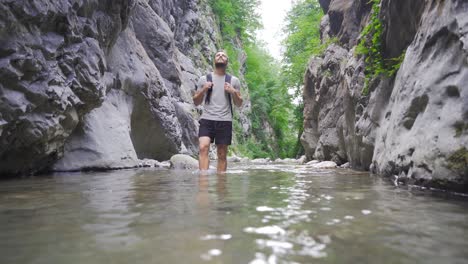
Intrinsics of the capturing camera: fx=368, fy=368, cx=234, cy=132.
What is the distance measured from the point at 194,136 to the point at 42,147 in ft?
31.5

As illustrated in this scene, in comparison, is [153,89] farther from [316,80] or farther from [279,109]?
[279,109]

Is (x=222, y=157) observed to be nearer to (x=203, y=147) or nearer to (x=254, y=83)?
(x=203, y=147)

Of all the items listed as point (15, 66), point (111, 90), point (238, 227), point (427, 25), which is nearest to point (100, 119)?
point (111, 90)

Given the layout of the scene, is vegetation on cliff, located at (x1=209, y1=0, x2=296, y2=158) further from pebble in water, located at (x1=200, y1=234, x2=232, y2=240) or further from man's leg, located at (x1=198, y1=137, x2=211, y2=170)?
pebble in water, located at (x1=200, y1=234, x2=232, y2=240)

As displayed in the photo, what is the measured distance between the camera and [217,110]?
221 inches

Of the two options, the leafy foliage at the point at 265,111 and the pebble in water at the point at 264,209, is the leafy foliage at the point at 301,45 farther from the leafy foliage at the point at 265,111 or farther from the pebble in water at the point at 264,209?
the pebble in water at the point at 264,209

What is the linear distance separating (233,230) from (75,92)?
5192 millimetres

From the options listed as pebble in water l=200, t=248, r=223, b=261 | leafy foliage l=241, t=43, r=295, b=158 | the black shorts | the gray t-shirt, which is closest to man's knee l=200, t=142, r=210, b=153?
the black shorts

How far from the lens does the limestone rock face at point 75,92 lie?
4.56m

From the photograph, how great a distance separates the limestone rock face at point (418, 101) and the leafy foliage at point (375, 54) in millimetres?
97

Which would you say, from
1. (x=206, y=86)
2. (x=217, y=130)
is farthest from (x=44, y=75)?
(x=217, y=130)

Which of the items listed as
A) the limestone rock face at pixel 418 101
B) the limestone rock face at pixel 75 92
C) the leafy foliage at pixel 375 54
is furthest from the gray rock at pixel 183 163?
the leafy foliage at pixel 375 54

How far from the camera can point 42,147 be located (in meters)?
5.41

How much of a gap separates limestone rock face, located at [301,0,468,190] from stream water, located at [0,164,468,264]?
59 cm
